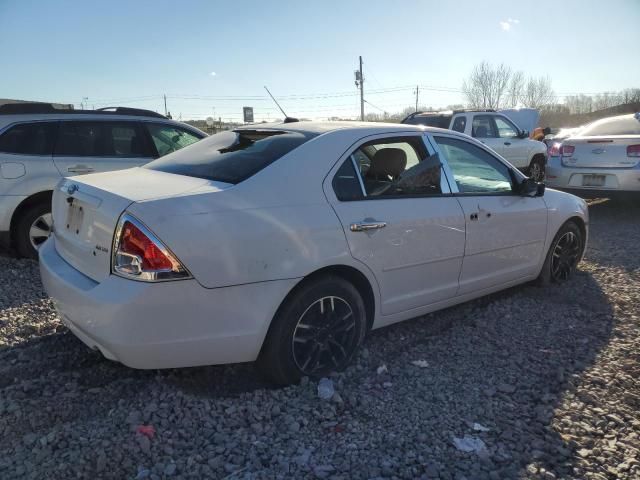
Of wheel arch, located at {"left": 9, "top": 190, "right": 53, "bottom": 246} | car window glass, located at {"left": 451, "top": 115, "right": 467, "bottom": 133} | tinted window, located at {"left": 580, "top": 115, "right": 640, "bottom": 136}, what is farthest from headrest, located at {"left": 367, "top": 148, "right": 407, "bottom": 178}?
car window glass, located at {"left": 451, "top": 115, "right": 467, "bottom": 133}

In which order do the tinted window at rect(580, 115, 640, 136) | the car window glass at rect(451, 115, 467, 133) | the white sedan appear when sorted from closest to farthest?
the white sedan < the tinted window at rect(580, 115, 640, 136) < the car window glass at rect(451, 115, 467, 133)

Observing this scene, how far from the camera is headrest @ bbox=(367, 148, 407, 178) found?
356cm

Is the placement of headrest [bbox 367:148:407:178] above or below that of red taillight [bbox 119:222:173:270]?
above

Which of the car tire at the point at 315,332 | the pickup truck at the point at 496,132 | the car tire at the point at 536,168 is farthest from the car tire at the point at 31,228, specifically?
the car tire at the point at 536,168

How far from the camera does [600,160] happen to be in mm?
7906

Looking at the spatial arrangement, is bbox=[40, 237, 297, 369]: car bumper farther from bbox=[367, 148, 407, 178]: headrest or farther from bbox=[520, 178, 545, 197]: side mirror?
bbox=[520, 178, 545, 197]: side mirror

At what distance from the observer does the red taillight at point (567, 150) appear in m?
8.28

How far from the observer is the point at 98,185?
293cm

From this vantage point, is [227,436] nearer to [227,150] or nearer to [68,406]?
[68,406]

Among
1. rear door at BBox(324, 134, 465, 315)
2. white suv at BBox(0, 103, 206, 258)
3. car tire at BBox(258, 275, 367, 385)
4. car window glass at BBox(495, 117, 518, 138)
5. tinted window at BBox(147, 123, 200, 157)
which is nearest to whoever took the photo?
car tire at BBox(258, 275, 367, 385)

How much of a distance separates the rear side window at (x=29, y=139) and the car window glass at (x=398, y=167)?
382cm

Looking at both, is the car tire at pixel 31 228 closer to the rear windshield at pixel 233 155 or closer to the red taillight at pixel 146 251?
the rear windshield at pixel 233 155

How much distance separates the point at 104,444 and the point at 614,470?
239 cm

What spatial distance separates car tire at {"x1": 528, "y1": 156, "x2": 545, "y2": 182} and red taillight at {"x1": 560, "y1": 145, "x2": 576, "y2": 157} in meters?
3.24
